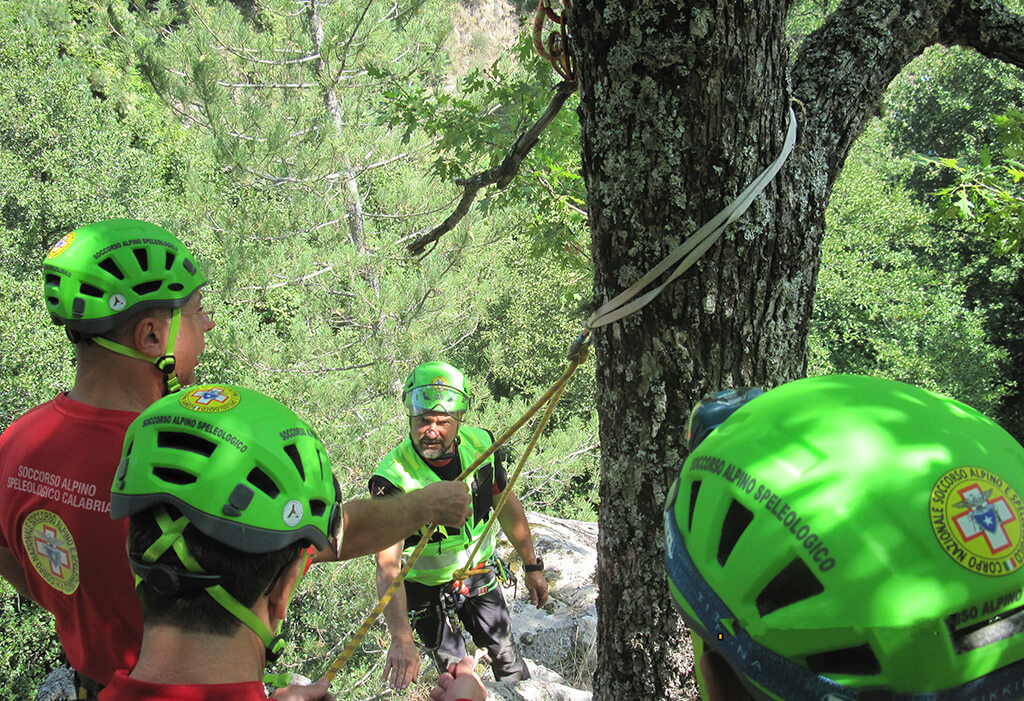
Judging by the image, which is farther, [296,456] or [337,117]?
[337,117]

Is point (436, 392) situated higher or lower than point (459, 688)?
higher

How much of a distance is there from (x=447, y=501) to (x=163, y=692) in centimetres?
101

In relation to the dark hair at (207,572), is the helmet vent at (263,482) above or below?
above

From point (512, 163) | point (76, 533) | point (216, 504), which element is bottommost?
point (76, 533)

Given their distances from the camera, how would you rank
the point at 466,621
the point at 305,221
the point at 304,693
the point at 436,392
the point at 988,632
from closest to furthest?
the point at 988,632, the point at 304,693, the point at 436,392, the point at 466,621, the point at 305,221

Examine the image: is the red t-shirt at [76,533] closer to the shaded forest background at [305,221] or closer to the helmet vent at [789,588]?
the helmet vent at [789,588]

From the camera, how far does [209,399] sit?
5.46ft

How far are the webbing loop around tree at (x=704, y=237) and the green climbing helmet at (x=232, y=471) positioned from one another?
0.93 meters

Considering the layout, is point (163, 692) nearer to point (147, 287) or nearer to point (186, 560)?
point (186, 560)

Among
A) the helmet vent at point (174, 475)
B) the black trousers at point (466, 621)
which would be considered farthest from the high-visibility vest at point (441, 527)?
the helmet vent at point (174, 475)

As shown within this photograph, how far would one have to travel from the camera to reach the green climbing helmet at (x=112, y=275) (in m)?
2.23

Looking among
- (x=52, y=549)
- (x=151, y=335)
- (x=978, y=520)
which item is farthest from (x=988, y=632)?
(x=151, y=335)

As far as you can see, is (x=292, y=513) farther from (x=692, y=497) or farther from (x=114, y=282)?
(x=114, y=282)

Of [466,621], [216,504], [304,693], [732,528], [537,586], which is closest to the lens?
[732,528]
